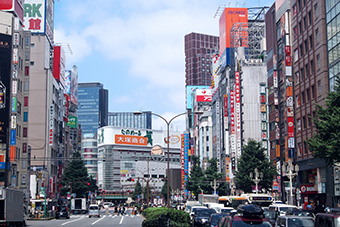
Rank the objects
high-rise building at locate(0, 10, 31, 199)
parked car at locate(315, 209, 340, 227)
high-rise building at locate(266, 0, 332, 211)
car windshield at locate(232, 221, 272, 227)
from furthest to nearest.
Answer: high-rise building at locate(0, 10, 31, 199) → high-rise building at locate(266, 0, 332, 211) → parked car at locate(315, 209, 340, 227) → car windshield at locate(232, 221, 272, 227)

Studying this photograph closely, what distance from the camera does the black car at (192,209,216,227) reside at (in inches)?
1489

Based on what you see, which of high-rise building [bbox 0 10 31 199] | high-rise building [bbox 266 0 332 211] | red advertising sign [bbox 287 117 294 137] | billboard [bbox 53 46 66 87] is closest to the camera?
high-rise building [bbox 266 0 332 211]

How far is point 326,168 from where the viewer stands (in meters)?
58.6

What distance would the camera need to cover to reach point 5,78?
77125 millimetres

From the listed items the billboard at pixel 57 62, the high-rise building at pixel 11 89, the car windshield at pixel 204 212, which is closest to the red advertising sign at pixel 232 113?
the billboard at pixel 57 62

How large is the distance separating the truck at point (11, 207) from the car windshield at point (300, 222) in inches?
887

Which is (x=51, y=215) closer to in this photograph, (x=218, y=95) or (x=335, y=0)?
(x=335, y=0)

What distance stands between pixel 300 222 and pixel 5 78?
61062 millimetres

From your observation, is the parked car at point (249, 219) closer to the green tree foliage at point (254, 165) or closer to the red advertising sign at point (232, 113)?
the green tree foliage at point (254, 165)

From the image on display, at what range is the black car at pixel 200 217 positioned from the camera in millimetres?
37812

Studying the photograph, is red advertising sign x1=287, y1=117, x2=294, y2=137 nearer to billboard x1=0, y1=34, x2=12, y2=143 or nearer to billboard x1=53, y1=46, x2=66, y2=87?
billboard x1=0, y1=34, x2=12, y2=143

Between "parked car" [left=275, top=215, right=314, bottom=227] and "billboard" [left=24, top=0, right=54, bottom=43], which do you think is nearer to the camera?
"parked car" [left=275, top=215, right=314, bottom=227]

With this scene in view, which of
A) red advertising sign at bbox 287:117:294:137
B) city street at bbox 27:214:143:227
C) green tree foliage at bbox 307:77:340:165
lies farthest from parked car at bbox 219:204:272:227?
red advertising sign at bbox 287:117:294:137

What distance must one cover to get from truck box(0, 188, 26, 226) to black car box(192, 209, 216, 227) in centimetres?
1394
